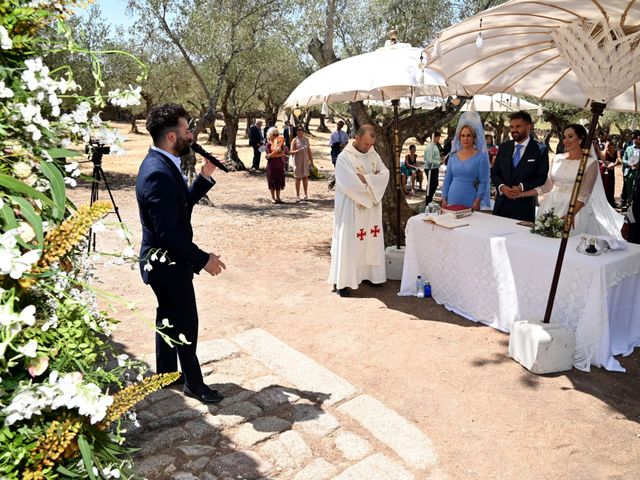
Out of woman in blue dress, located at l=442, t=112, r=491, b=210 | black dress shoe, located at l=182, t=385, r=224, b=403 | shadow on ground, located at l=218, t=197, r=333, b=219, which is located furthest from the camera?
shadow on ground, located at l=218, t=197, r=333, b=219

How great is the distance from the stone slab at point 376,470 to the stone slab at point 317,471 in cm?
7

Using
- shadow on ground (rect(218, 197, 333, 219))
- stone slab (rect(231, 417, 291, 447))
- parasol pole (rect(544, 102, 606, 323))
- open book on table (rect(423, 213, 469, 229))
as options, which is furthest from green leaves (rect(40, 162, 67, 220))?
shadow on ground (rect(218, 197, 333, 219))

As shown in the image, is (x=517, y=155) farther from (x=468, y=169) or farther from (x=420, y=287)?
(x=420, y=287)

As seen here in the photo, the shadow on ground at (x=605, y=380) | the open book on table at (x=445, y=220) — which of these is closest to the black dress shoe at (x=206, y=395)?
the shadow on ground at (x=605, y=380)

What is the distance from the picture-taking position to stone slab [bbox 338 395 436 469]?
3490mm

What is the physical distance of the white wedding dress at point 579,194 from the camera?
5.82 meters

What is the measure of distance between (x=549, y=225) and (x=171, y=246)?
3.73 m

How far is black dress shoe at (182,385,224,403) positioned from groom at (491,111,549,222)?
427 cm

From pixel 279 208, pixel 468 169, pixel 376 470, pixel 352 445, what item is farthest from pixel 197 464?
pixel 279 208

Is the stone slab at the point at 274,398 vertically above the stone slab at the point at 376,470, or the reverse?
the stone slab at the point at 274,398

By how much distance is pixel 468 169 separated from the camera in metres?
6.79

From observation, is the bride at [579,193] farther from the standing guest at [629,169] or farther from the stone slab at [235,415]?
the standing guest at [629,169]

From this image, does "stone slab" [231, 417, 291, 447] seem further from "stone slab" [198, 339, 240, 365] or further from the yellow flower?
the yellow flower

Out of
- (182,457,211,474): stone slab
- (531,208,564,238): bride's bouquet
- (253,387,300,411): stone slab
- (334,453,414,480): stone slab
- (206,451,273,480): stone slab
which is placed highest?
(531,208,564,238): bride's bouquet
